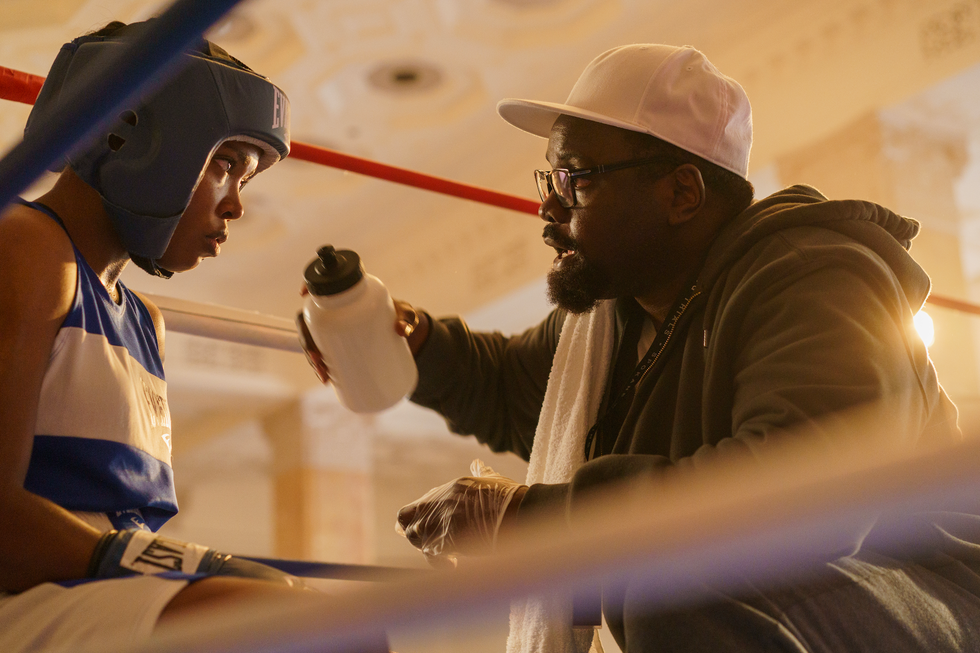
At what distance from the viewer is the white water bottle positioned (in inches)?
47.6

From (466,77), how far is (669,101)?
147 inches

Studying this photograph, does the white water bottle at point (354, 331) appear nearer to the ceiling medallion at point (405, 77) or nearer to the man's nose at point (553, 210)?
the man's nose at point (553, 210)

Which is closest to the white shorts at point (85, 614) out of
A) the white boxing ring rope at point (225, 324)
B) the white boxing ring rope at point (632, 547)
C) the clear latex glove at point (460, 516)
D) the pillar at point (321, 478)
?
the white boxing ring rope at point (632, 547)

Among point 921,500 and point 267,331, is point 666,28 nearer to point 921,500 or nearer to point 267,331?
point 267,331

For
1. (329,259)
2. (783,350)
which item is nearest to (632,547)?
(783,350)

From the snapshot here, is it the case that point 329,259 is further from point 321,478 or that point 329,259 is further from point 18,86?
point 321,478

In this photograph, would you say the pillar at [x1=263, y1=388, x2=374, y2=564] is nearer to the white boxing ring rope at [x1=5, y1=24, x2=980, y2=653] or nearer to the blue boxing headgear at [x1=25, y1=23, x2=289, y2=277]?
the blue boxing headgear at [x1=25, y1=23, x2=289, y2=277]

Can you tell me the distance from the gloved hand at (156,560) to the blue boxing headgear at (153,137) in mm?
396

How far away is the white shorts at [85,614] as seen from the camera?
747 mm

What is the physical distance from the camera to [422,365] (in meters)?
1.57

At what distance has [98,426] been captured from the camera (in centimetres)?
99

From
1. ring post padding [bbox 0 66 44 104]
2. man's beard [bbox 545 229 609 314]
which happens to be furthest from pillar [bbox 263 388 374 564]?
ring post padding [bbox 0 66 44 104]

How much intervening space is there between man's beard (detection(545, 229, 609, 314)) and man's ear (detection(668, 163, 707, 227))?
0.47 feet

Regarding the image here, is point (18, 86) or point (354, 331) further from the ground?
point (18, 86)
